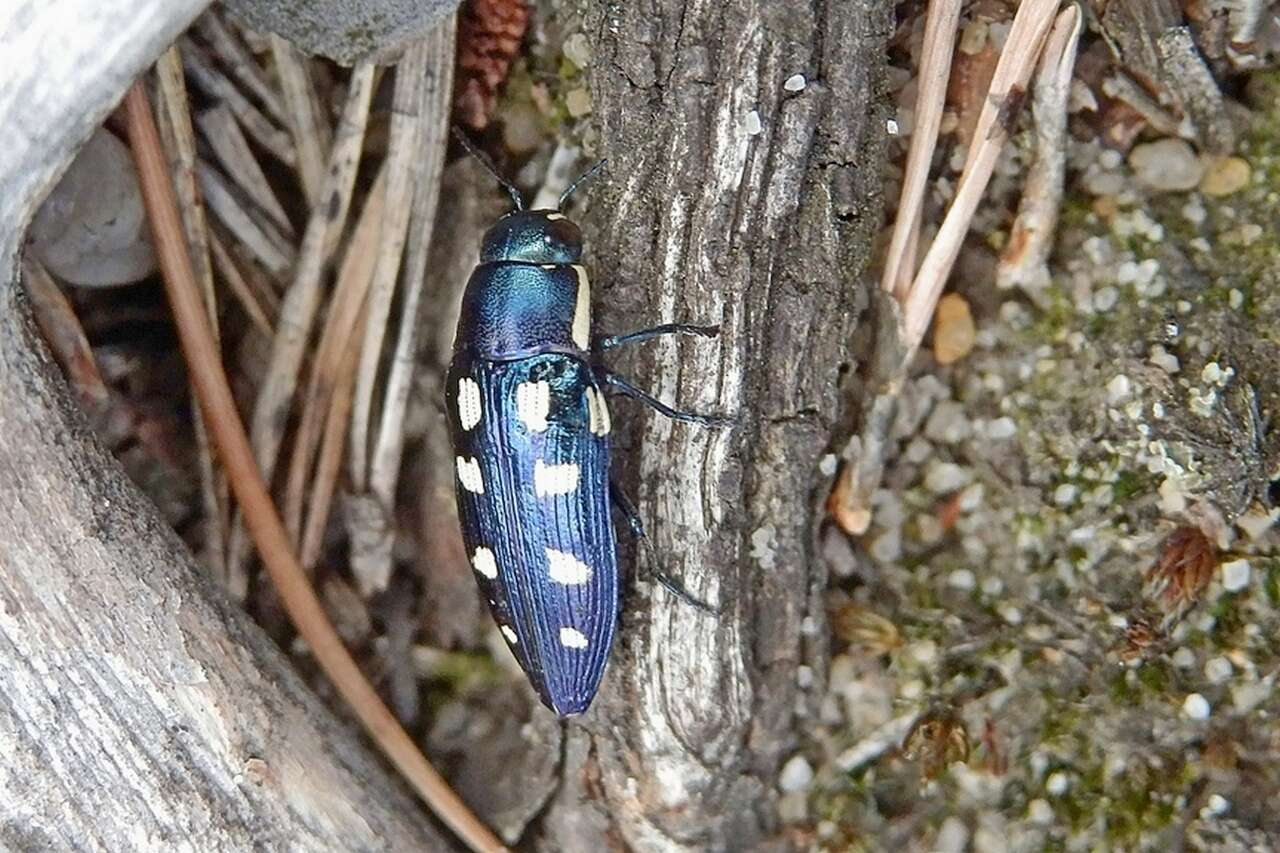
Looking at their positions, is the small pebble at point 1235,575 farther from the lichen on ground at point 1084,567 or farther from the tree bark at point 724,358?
the tree bark at point 724,358

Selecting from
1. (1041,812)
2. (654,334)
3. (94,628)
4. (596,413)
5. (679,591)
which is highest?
(654,334)

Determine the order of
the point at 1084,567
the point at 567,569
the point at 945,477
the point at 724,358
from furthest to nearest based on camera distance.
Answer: the point at 945,477 → the point at 1084,567 → the point at 567,569 → the point at 724,358

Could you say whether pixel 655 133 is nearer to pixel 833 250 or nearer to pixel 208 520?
pixel 833 250

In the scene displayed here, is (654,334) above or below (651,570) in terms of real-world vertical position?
above

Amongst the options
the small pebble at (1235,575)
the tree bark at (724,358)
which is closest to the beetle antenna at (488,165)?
the tree bark at (724,358)

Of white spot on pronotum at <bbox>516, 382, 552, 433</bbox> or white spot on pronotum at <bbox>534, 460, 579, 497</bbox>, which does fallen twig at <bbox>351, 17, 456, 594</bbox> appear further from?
white spot on pronotum at <bbox>534, 460, 579, 497</bbox>

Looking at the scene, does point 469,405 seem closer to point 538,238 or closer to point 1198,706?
point 538,238

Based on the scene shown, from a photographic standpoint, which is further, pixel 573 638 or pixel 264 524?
pixel 264 524

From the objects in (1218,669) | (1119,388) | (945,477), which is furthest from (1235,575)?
(945,477)
